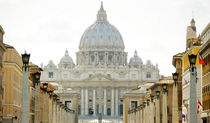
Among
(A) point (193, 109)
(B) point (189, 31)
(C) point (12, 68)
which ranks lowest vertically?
(A) point (193, 109)

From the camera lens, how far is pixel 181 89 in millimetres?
84875

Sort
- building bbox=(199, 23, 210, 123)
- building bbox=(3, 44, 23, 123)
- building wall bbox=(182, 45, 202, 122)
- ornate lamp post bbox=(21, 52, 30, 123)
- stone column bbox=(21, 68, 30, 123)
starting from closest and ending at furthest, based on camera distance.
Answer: ornate lamp post bbox=(21, 52, 30, 123), stone column bbox=(21, 68, 30, 123), building bbox=(199, 23, 210, 123), building bbox=(3, 44, 23, 123), building wall bbox=(182, 45, 202, 122)

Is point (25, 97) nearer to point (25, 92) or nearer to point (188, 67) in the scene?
point (25, 92)

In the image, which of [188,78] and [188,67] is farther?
[188,78]

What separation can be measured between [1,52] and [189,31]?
1509 inches

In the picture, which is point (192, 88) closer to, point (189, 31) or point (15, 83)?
point (15, 83)

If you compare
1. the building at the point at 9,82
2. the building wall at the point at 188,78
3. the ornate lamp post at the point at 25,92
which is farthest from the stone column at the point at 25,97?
the building wall at the point at 188,78

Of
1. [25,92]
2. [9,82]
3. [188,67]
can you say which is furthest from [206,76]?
[25,92]

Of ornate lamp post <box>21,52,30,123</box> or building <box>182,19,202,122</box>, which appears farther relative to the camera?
building <box>182,19,202,122</box>

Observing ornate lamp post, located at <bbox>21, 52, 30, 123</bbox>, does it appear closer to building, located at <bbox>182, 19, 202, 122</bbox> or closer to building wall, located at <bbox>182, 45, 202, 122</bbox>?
building, located at <bbox>182, 19, 202, 122</bbox>

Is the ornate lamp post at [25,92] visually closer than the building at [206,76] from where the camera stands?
Yes

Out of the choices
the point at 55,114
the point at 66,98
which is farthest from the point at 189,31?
the point at 66,98

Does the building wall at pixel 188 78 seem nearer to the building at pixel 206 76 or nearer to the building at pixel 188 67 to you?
the building at pixel 188 67

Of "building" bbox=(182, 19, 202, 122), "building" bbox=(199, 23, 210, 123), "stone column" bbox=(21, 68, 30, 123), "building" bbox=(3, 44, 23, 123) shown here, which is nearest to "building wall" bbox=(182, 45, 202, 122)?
"building" bbox=(182, 19, 202, 122)
